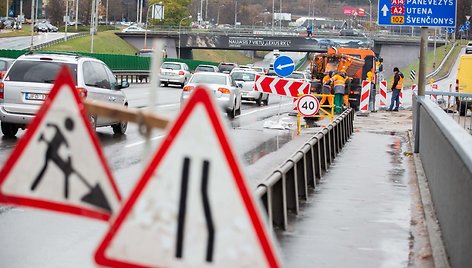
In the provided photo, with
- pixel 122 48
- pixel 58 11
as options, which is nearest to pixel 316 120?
pixel 122 48

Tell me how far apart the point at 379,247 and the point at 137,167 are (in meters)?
6.41

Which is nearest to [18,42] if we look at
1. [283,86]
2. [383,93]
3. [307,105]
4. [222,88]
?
[383,93]

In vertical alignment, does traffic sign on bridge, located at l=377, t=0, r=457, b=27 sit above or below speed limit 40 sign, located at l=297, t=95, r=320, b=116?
above

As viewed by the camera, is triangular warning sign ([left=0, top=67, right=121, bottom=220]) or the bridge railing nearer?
triangular warning sign ([left=0, top=67, right=121, bottom=220])

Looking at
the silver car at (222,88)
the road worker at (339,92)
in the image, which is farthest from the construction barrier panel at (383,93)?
the silver car at (222,88)

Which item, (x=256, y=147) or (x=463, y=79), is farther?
(x=463, y=79)

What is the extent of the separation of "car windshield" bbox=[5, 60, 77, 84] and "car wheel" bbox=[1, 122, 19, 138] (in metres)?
1.06

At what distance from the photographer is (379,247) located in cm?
1049

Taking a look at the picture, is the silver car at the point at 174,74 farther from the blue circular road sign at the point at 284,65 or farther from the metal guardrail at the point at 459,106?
the metal guardrail at the point at 459,106

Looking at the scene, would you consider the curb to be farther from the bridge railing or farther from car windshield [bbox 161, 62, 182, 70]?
car windshield [bbox 161, 62, 182, 70]

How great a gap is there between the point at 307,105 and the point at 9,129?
30.0 feet

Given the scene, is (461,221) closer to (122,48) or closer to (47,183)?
(47,183)

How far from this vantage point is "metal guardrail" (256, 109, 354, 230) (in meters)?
10.7

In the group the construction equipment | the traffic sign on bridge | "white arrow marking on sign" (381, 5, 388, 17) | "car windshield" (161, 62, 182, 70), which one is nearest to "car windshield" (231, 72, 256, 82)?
the construction equipment
